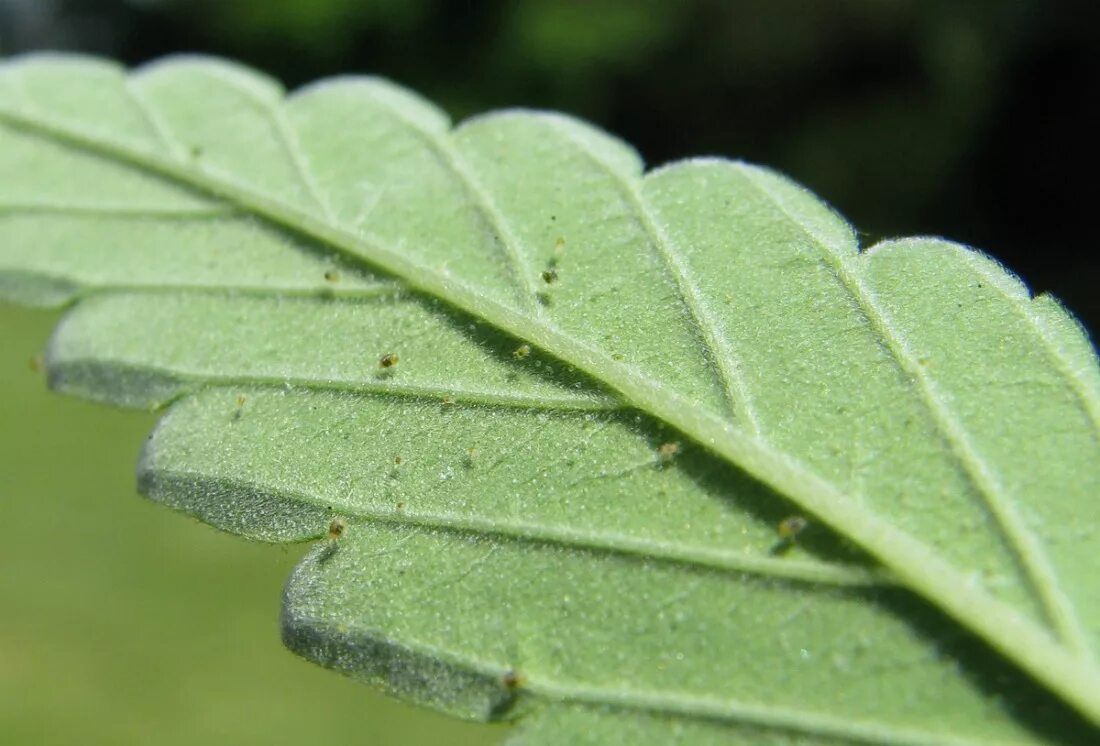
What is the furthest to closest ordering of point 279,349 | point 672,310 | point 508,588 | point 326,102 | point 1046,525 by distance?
point 326,102, point 279,349, point 672,310, point 508,588, point 1046,525

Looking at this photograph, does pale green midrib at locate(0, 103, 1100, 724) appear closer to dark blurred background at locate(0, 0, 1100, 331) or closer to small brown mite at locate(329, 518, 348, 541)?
small brown mite at locate(329, 518, 348, 541)

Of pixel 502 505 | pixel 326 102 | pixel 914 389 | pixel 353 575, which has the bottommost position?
pixel 353 575

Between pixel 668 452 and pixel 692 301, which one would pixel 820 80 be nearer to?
pixel 692 301

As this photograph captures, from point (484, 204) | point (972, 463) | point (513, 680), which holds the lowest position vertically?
point (513, 680)

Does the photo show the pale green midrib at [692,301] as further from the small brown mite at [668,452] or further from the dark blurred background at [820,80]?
the dark blurred background at [820,80]

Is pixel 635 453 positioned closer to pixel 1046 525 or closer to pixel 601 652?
pixel 601 652

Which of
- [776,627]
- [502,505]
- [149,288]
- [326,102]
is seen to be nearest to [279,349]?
[149,288]

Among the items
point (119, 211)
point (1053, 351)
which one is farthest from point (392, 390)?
point (1053, 351)

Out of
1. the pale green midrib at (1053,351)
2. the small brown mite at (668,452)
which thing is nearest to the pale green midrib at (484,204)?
the small brown mite at (668,452)
